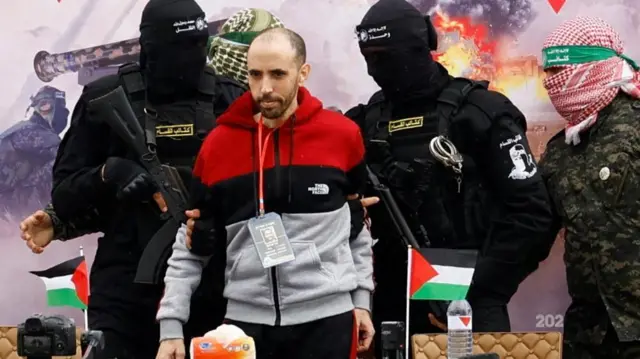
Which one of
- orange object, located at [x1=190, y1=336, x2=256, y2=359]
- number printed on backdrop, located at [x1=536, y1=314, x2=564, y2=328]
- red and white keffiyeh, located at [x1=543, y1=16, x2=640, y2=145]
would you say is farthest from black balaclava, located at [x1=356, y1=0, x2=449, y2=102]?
orange object, located at [x1=190, y1=336, x2=256, y2=359]

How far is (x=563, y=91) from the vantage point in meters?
5.62

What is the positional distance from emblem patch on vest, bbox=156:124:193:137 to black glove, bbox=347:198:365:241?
838 millimetres

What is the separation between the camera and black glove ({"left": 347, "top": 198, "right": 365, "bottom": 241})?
4.67 meters

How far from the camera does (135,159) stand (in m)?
5.20

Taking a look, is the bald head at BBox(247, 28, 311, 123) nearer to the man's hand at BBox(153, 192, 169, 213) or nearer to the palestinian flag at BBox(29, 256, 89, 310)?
the man's hand at BBox(153, 192, 169, 213)

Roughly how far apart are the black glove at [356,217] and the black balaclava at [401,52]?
2.83 feet

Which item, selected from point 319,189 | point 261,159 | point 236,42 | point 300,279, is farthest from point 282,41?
point 236,42

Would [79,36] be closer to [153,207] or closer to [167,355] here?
[153,207]

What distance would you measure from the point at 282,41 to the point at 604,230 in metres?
1.61

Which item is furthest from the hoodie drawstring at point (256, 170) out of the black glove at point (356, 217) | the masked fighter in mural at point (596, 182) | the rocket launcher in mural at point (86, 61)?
the rocket launcher in mural at point (86, 61)

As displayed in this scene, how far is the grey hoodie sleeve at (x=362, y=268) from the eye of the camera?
15.2 feet

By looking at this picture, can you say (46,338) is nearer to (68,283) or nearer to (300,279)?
(300,279)

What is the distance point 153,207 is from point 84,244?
1174 millimetres

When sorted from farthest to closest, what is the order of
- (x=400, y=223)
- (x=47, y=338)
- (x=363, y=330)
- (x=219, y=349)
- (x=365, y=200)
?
(x=400, y=223)
(x=365, y=200)
(x=363, y=330)
(x=47, y=338)
(x=219, y=349)
